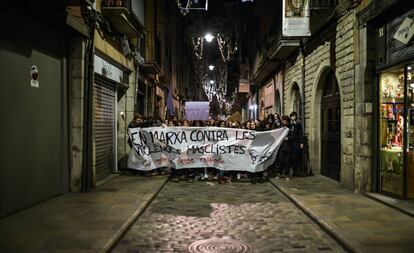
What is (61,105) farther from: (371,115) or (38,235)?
(371,115)

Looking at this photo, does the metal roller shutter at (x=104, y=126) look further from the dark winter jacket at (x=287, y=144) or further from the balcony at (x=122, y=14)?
the dark winter jacket at (x=287, y=144)

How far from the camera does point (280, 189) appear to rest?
37.0ft

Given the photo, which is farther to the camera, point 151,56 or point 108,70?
point 151,56

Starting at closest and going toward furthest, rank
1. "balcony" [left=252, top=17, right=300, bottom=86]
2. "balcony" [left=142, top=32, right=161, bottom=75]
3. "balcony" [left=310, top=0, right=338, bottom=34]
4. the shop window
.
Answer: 1. the shop window
2. "balcony" [left=310, top=0, right=338, bottom=34]
3. "balcony" [left=252, top=17, right=300, bottom=86]
4. "balcony" [left=142, top=32, right=161, bottom=75]

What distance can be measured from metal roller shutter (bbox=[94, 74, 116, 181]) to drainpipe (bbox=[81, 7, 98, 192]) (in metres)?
1.53

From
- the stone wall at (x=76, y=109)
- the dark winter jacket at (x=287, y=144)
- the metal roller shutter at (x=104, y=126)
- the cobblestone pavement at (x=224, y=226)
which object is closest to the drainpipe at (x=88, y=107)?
the stone wall at (x=76, y=109)

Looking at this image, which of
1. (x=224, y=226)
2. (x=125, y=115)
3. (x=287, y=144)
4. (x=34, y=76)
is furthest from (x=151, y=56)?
(x=224, y=226)

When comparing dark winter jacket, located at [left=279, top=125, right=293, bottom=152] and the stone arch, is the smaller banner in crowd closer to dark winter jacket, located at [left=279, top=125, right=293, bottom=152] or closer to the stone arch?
dark winter jacket, located at [left=279, top=125, right=293, bottom=152]

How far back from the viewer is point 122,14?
12.2m

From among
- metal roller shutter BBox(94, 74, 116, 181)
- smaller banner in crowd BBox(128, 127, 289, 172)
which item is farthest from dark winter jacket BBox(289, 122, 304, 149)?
metal roller shutter BBox(94, 74, 116, 181)

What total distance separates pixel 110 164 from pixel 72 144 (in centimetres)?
393

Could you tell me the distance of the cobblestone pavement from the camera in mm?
6141

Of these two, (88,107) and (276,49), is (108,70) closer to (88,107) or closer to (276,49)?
(88,107)

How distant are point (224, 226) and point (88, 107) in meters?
4.84
